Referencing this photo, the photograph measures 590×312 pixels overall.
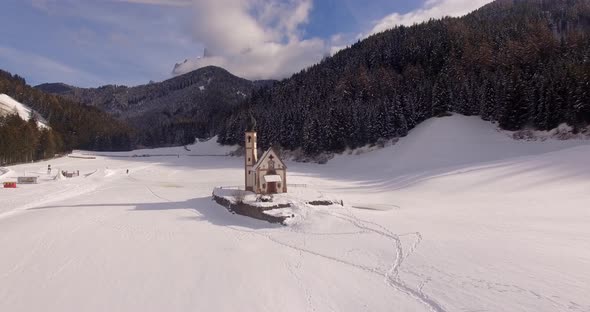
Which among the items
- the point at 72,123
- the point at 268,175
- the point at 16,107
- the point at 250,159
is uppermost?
the point at 16,107

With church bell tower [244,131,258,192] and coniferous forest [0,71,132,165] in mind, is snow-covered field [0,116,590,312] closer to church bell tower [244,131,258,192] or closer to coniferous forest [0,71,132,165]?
church bell tower [244,131,258,192]

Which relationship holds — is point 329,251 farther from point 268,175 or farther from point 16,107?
point 16,107

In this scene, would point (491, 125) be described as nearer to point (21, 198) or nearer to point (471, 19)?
point (21, 198)

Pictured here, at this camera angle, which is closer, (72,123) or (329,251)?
(329,251)

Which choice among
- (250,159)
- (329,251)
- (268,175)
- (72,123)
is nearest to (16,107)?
(72,123)

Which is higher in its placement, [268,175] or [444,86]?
[444,86]

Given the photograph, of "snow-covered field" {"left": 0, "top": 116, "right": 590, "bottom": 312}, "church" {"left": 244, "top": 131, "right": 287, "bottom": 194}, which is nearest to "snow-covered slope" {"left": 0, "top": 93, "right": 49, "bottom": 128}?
"snow-covered field" {"left": 0, "top": 116, "right": 590, "bottom": 312}

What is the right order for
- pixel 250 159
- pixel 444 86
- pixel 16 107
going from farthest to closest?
pixel 16 107, pixel 444 86, pixel 250 159
